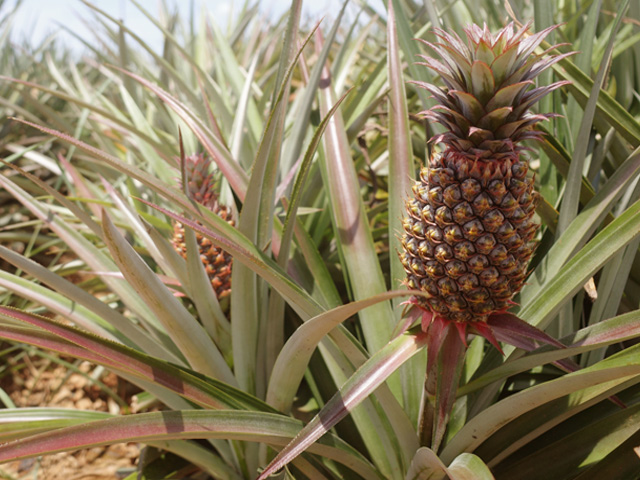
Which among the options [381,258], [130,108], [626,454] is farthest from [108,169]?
[626,454]

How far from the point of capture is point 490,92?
73 centimetres

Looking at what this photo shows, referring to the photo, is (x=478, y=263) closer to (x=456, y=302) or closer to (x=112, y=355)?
(x=456, y=302)

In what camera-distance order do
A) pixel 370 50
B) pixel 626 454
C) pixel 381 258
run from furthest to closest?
pixel 370 50, pixel 381 258, pixel 626 454

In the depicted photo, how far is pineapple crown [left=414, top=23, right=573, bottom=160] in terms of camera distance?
0.71 metres

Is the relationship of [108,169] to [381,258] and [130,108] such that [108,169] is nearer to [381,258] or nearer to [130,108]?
[130,108]

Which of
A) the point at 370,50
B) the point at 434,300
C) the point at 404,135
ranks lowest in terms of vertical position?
the point at 434,300

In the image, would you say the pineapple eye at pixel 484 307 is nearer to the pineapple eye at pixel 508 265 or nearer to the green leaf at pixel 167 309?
the pineapple eye at pixel 508 265

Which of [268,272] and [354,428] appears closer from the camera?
[268,272]

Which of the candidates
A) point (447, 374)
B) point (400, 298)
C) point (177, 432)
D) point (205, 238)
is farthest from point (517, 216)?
point (205, 238)

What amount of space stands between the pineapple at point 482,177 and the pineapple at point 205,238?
0.67 metres

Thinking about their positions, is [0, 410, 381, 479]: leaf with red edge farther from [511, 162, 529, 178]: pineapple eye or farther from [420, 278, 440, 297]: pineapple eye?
[511, 162, 529, 178]: pineapple eye

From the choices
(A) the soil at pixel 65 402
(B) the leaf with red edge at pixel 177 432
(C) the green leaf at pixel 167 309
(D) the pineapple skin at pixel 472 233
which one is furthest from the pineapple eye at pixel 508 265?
(A) the soil at pixel 65 402

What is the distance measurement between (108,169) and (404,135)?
4.01ft

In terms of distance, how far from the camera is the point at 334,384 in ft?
3.86
